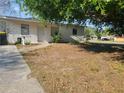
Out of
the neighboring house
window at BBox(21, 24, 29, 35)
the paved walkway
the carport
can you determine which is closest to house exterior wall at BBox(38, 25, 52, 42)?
the neighboring house

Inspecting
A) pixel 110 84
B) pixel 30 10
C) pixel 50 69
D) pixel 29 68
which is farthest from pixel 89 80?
pixel 30 10

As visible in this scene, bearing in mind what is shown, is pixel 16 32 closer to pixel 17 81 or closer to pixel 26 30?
pixel 26 30

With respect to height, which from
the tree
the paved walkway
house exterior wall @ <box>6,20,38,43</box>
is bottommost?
the paved walkway

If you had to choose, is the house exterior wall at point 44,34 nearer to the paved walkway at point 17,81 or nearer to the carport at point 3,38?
the carport at point 3,38

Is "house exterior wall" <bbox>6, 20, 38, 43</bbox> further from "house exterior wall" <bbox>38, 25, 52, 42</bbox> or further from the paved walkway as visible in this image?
the paved walkway

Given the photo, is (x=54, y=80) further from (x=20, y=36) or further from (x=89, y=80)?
(x=20, y=36)

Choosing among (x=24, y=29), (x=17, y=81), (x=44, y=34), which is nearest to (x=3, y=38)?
(x=24, y=29)

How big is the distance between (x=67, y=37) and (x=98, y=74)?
1070 inches

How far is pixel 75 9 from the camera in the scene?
1486cm

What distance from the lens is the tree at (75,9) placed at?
12.8 metres

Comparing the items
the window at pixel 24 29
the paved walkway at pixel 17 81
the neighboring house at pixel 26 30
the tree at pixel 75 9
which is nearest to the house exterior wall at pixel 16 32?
the neighboring house at pixel 26 30

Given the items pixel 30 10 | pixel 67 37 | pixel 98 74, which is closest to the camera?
pixel 98 74

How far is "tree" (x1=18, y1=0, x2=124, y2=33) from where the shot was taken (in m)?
12.8

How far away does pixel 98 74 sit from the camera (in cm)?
1060
